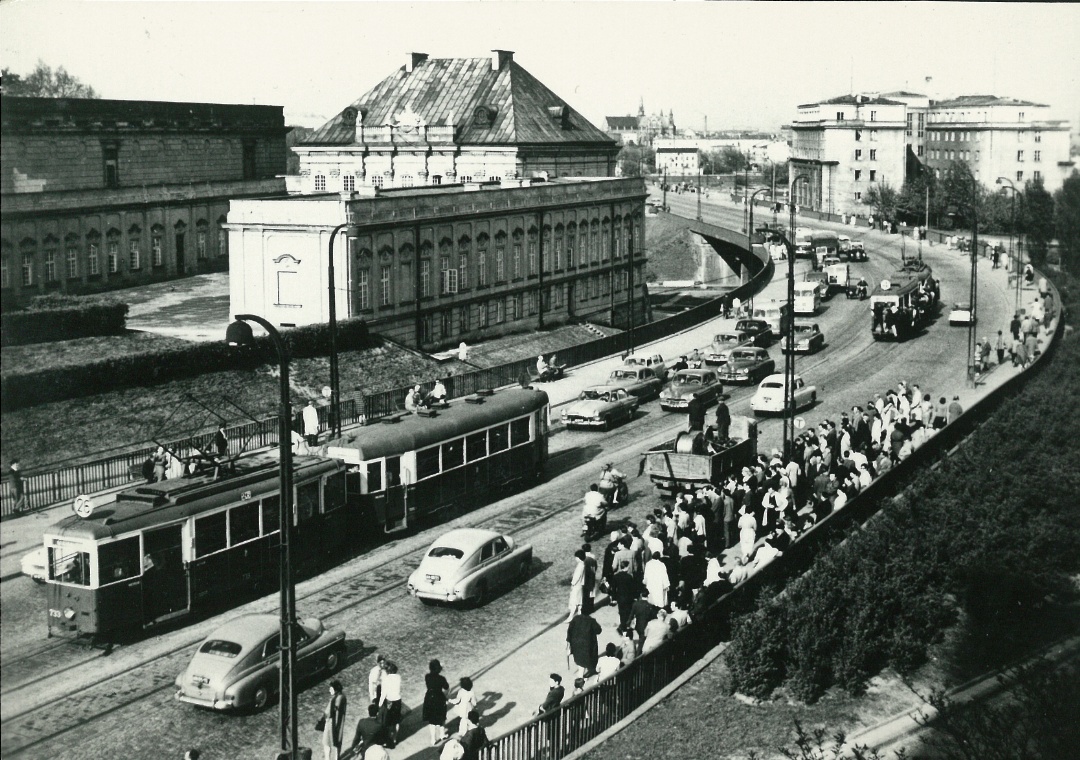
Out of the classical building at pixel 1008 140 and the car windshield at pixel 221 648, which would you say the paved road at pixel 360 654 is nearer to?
the car windshield at pixel 221 648

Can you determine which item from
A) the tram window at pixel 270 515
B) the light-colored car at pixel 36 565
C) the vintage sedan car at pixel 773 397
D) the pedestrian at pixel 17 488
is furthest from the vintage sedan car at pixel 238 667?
the vintage sedan car at pixel 773 397

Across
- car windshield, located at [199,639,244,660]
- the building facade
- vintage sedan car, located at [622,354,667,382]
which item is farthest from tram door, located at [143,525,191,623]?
the building facade

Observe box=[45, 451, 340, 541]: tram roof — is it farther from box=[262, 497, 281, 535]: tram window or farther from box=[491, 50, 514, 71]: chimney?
box=[491, 50, 514, 71]: chimney

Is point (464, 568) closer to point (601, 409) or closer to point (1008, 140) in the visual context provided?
point (1008, 140)

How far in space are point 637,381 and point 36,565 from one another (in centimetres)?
2591

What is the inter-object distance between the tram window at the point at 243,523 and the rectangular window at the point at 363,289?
28709mm

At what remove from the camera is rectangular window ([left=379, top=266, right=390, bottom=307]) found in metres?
53.4

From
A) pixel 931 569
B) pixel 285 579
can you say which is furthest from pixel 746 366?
pixel 285 579

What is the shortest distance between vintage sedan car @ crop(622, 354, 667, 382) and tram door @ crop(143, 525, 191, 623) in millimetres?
26573

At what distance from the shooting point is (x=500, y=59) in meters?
86.2

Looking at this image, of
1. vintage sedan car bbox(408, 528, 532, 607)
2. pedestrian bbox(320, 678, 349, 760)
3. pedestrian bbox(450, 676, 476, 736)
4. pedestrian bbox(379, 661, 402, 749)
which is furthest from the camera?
vintage sedan car bbox(408, 528, 532, 607)

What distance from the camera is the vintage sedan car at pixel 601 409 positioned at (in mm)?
40844

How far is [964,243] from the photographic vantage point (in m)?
87.1

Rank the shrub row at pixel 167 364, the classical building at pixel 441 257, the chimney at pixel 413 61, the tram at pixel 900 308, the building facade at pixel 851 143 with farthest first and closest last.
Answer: the chimney at pixel 413 61, the tram at pixel 900 308, the building facade at pixel 851 143, the classical building at pixel 441 257, the shrub row at pixel 167 364
